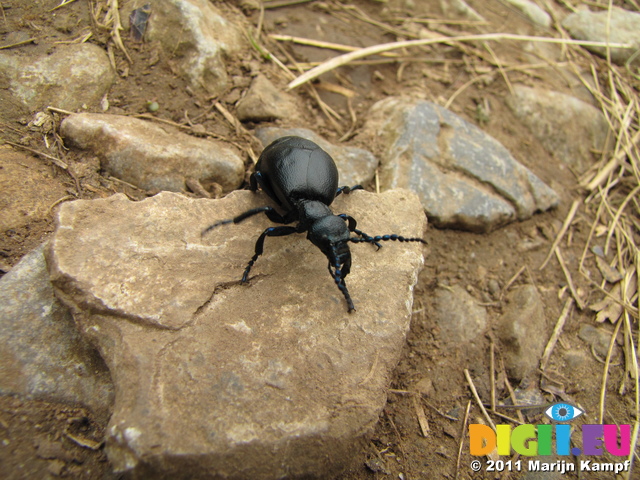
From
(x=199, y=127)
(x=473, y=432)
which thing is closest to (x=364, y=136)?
(x=199, y=127)

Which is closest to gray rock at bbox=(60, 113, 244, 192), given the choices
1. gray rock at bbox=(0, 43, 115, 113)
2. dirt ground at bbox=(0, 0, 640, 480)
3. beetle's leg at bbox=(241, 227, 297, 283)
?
dirt ground at bbox=(0, 0, 640, 480)

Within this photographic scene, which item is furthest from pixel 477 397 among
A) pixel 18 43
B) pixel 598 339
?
pixel 18 43

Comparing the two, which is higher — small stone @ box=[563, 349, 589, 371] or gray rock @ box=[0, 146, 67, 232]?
gray rock @ box=[0, 146, 67, 232]

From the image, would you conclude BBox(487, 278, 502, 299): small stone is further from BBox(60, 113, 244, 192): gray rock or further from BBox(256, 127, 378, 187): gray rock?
BBox(60, 113, 244, 192): gray rock

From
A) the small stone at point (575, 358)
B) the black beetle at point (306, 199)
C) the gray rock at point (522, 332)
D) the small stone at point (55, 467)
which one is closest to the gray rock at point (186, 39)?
the black beetle at point (306, 199)

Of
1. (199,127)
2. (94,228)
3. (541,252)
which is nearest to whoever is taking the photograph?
(94,228)

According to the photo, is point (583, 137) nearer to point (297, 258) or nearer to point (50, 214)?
point (297, 258)

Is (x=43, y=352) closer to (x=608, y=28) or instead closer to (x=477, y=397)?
(x=477, y=397)
